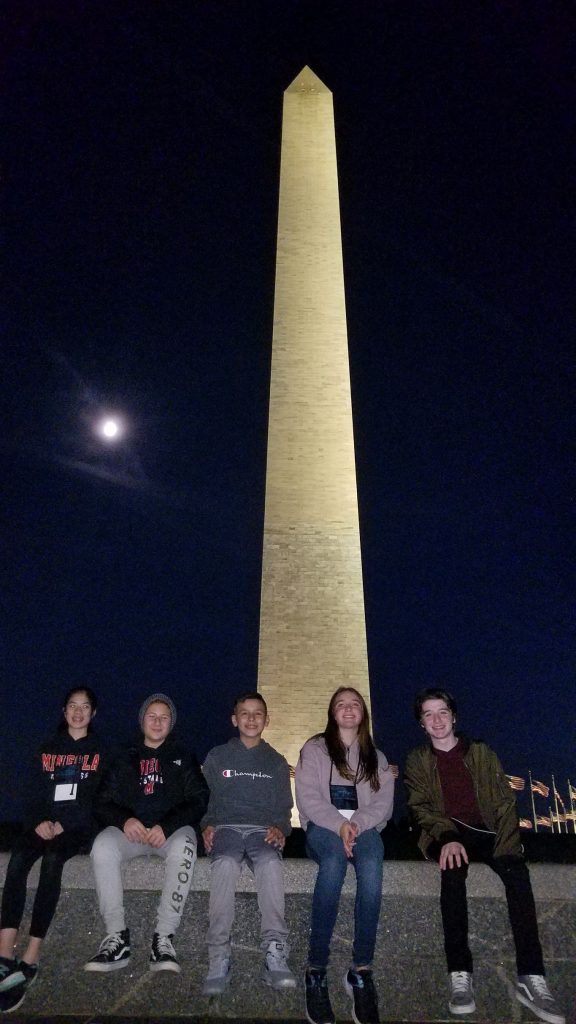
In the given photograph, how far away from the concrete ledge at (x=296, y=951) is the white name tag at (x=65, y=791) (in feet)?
1.08

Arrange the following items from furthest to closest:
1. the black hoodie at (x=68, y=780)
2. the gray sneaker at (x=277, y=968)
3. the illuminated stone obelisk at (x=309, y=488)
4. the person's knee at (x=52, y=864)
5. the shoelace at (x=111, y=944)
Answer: the illuminated stone obelisk at (x=309, y=488) < the black hoodie at (x=68, y=780) < the person's knee at (x=52, y=864) < the shoelace at (x=111, y=944) < the gray sneaker at (x=277, y=968)

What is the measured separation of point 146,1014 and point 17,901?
0.69 meters

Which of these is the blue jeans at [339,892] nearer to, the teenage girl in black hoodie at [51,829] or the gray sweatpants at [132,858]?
the gray sweatpants at [132,858]

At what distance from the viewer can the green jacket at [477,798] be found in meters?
3.10

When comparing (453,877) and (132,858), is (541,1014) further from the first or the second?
(132,858)

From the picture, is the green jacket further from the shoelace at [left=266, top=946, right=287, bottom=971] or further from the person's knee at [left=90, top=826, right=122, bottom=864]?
the person's knee at [left=90, top=826, right=122, bottom=864]

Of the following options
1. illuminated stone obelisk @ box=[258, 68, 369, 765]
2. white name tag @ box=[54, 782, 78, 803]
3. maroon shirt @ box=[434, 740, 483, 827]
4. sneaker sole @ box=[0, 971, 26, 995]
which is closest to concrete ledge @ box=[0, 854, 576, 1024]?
sneaker sole @ box=[0, 971, 26, 995]

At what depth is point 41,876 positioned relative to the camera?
301 cm

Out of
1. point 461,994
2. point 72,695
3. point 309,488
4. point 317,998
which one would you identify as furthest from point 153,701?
point 309,488

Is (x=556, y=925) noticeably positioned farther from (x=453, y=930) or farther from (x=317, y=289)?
(x=317, y=289)

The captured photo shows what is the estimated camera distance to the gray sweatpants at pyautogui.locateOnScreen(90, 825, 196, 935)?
290 cm

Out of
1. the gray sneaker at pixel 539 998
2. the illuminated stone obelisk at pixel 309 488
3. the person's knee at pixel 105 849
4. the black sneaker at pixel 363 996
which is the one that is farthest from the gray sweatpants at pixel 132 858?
the illuminated stone obelisk at pixel 309 488

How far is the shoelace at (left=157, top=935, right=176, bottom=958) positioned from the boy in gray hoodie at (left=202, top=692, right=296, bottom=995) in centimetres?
15

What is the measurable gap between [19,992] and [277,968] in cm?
99
